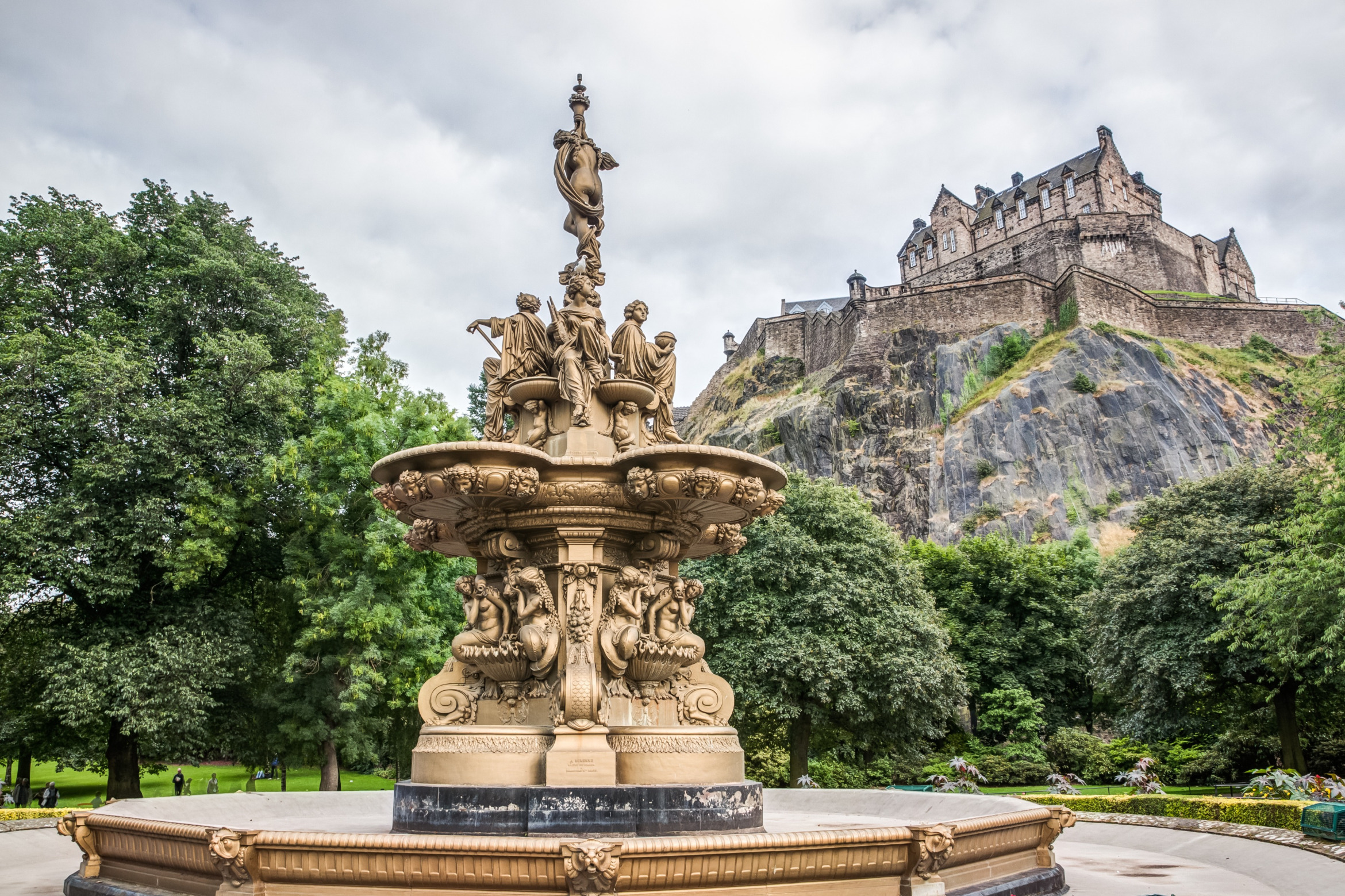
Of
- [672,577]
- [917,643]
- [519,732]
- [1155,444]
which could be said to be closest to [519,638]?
[519,732]

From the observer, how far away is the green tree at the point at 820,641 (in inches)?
1004

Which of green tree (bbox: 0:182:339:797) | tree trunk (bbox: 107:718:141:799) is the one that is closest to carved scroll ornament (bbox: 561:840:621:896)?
green tree (bbox: 0:182:339:797)

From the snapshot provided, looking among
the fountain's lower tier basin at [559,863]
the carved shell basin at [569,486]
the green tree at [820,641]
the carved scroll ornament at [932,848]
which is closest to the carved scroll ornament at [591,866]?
the fountain's lower tier basin at [559,863]

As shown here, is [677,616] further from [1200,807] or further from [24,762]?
[24,762]

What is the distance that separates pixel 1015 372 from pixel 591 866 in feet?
245

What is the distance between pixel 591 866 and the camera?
5.67 metres

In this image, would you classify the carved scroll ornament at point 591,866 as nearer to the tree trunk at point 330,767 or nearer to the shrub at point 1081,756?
the tree trunk at point 330,767

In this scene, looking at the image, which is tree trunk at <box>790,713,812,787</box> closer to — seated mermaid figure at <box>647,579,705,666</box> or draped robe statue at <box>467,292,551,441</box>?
seated mermaid figure at <box>647,579,705,666</box>

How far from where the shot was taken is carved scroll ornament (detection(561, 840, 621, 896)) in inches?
224

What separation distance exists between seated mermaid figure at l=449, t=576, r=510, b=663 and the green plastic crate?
9438 mm

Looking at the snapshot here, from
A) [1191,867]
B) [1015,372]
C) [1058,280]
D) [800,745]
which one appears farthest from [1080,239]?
[1191,867]

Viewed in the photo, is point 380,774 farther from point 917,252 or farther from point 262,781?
point 917,252

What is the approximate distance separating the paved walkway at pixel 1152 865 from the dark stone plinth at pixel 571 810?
3.31 metres

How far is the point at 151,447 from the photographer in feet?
73.6
